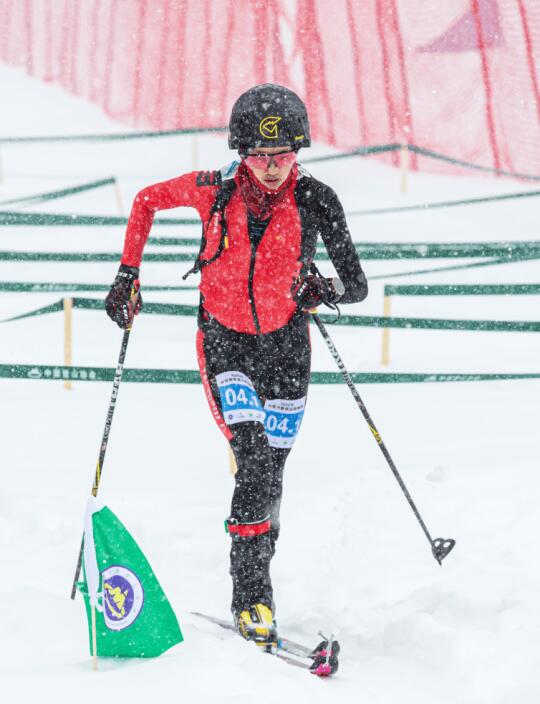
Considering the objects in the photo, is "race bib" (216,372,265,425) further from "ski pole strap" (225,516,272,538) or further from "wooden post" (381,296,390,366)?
"wooden post" (381,296,390,366)

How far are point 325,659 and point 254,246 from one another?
157 cm

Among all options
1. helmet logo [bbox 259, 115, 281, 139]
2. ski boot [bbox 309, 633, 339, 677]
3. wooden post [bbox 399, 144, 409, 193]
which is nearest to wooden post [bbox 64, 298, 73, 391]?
helmet logo [bbox 259, 115, 281, 139]

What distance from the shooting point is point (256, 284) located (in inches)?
175

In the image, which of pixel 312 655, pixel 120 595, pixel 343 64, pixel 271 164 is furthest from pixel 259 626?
pixel 343 64

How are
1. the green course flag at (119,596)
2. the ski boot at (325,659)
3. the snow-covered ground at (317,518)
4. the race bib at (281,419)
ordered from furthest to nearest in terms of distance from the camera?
the race bib at (281,419) → the ski boot at (325,659) → the snow-covered ground at (317,518) → the green course flag at (119,596)

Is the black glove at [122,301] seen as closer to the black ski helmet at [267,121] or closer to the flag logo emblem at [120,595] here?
the black ski helmet at [267,121]

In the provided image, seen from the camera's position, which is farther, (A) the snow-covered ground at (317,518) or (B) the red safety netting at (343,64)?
(B) the red safety netting at (343,64)

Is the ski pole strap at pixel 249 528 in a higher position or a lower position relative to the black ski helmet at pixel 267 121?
lower

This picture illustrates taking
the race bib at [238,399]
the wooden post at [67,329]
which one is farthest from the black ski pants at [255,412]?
the wooden post at [67,329]

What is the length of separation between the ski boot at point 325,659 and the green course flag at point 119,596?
0.56 meters

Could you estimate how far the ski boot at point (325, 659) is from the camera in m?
4.00

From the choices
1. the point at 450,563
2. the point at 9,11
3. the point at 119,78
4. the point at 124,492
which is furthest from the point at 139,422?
the point at 9,11

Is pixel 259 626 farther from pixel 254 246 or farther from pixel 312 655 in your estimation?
pixel 254 246

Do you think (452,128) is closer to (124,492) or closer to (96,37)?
(96,37)
